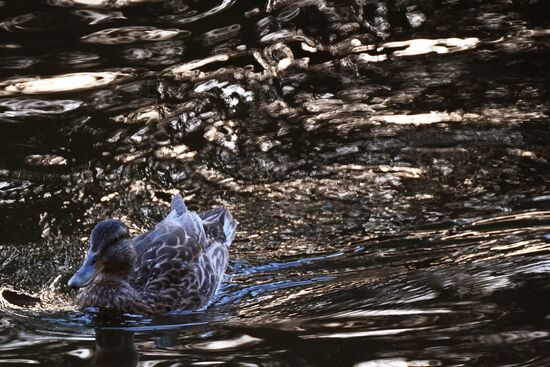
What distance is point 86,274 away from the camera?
7.51 metres

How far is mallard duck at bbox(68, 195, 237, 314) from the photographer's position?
7867mm

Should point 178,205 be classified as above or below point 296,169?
above

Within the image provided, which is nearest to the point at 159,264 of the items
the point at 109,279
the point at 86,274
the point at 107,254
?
the point at 109,279

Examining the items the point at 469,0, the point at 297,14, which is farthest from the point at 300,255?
the point at 469,0

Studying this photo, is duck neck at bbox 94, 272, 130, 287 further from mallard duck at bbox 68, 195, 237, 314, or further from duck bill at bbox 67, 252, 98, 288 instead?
duck bill at bbox 67, 252, 98, 288

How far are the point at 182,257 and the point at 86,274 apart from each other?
1156 millimetres

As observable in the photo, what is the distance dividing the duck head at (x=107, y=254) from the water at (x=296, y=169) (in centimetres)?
38

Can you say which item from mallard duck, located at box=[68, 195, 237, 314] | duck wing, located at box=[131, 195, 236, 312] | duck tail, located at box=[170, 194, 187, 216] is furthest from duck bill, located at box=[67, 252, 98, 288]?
duck tail, located at box=[170, 194, 187, 216]

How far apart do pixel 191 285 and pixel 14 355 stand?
6.43ft

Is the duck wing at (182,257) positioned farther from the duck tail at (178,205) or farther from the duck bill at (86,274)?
the duck bill at (86,274)

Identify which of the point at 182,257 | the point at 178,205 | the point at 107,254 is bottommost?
the point at 182,257

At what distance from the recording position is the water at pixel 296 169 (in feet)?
22.1

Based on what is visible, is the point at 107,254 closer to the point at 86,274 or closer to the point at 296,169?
the point at 86,274

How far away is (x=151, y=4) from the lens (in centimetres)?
1304
